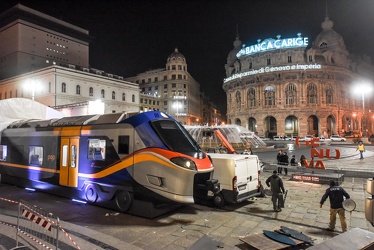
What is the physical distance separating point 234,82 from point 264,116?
50.4 ft

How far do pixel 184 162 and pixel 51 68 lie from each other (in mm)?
50832

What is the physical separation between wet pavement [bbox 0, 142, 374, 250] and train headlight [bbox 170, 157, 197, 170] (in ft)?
6.33

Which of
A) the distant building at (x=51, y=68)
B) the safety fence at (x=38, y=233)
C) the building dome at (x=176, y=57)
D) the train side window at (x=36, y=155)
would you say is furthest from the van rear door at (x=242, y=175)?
the building dome at (x=176, y=57)

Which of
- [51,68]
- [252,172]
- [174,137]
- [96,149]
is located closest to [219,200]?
[252,172]

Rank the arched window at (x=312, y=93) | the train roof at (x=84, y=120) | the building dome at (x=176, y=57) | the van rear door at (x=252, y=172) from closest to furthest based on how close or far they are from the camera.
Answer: the train roof at (x=84, y=120) < the van rear door at (x=252, y=172) < the arched window at (x=312, y=93) < the building dome at (x=176, y=57)

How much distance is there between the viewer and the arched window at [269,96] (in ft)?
236

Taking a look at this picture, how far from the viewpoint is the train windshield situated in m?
8.78

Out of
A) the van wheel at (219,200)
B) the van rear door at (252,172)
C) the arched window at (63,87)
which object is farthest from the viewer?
the arched window at (63,87)

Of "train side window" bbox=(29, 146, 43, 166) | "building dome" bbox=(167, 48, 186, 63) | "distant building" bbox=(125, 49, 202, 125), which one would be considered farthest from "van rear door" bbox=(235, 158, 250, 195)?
"building dome" bbox=(167, 48, 186, 63)

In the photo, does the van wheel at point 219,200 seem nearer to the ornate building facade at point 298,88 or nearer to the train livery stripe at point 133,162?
the train livery stripe at point 133,162

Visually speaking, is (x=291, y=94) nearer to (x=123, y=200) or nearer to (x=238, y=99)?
(x=238, y=99)

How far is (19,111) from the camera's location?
18.9 meters

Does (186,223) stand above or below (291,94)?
below

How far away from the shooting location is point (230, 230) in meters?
7.97
